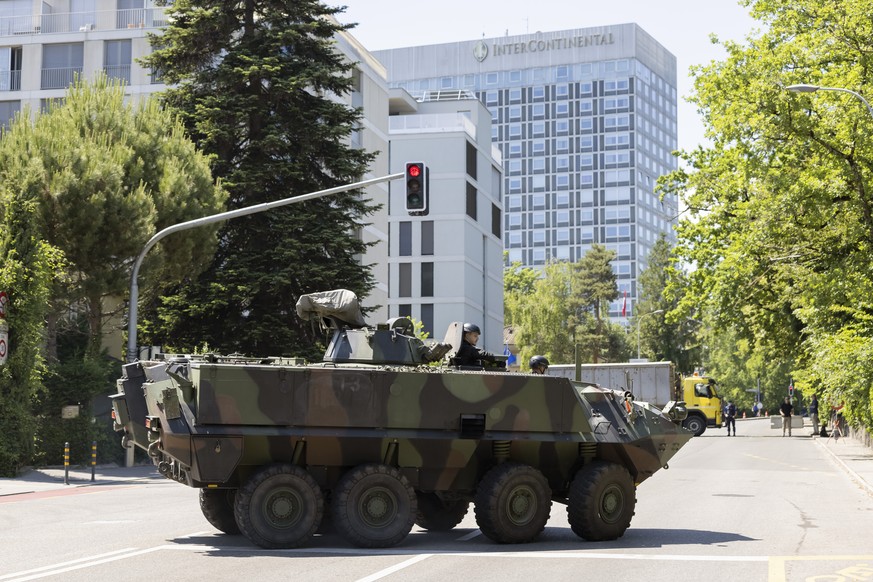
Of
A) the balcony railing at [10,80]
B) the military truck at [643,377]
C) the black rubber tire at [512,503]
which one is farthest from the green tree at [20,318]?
the balcony railing at [10,80]

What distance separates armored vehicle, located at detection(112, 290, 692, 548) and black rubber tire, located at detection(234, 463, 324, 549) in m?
0.01

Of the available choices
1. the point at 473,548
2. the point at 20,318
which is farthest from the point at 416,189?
the point at 473,548

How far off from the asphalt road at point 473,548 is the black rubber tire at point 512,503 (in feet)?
0.78

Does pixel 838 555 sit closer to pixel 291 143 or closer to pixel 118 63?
pixel 291 143

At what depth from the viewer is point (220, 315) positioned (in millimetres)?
36375

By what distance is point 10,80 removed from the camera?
5197 centimetres

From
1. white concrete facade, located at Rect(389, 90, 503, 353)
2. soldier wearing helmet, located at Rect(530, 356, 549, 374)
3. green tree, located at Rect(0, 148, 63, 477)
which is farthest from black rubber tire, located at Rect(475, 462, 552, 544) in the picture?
white concrete facade, located at Rect(389, 90, 503, 353)

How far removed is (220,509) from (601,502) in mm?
4658

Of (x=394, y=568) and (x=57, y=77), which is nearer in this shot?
(x=394, y=568)

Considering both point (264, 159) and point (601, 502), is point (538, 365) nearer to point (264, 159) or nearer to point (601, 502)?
point (601, 502)

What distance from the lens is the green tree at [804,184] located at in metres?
30.4

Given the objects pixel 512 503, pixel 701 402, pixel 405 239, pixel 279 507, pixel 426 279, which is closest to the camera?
pixel 279 507

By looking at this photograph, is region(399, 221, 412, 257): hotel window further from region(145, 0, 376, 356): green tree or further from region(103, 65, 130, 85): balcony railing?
region(145, 0, 376, 356): green tree

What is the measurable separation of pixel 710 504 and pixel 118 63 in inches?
1487
